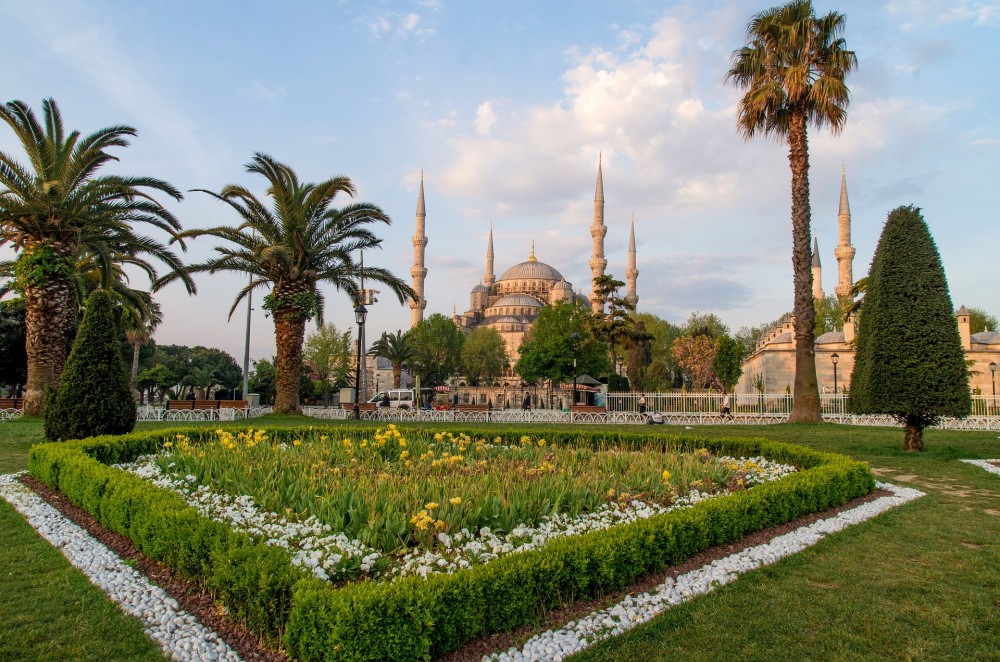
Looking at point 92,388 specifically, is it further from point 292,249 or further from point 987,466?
point 987,466

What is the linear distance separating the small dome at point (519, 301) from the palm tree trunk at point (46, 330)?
72.6m

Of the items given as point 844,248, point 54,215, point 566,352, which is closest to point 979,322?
point 844,248

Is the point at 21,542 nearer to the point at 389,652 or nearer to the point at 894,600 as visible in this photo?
the point at 389,652

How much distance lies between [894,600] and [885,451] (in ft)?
28.5

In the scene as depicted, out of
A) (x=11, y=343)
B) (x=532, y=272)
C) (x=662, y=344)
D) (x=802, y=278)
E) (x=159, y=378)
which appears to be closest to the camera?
(x=802, y=278)

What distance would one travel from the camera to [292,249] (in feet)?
57.3

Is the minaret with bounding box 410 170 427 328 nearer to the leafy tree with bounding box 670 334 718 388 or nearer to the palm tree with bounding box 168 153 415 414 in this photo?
the leafy tree with bounding box 670 334 718 388

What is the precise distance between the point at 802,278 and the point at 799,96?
4665 mm

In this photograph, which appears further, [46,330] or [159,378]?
[159,378]

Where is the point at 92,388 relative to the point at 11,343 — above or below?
below

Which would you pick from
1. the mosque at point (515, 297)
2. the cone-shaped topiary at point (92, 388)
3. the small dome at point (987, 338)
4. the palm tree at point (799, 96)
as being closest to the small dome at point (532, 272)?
the mosque at point (515, 297)

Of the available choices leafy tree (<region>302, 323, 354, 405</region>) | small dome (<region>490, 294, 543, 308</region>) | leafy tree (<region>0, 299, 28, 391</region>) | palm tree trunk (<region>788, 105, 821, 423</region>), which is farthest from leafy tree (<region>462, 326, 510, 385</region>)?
palm tree trunk (<region>788, 105, 821, 423</region>)

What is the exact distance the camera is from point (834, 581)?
452 centimetres

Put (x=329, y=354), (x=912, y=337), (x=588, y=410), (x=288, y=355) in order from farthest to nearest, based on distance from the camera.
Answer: (x=329, y=354) < (x=588, y=410) < (x=288, y=355) < (x=912, y=337)
